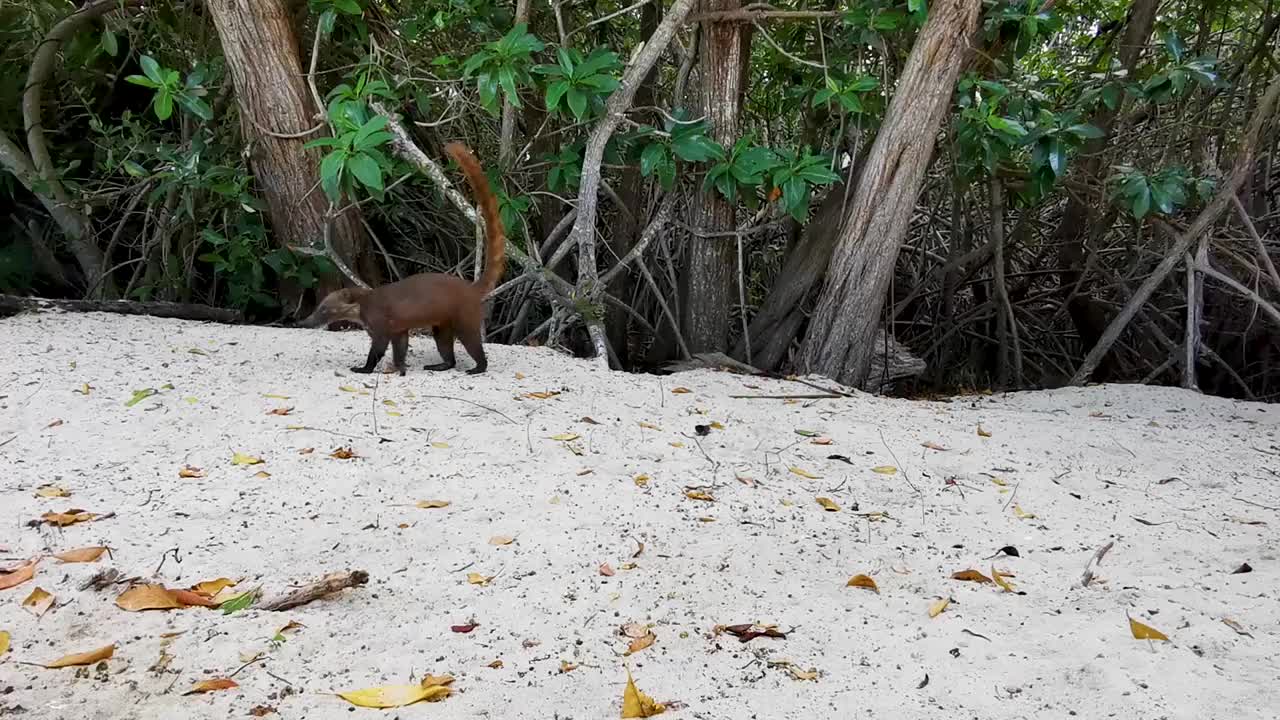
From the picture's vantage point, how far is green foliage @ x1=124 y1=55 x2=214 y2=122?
4602 millimetres

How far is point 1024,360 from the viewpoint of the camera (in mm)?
7164

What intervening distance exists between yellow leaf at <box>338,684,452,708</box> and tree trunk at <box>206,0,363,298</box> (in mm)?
3870

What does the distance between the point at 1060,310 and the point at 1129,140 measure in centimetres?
133

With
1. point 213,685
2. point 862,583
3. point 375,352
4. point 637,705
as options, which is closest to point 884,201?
point 375,352

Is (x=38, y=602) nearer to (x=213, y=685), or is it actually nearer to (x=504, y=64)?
(x=213, y=685)

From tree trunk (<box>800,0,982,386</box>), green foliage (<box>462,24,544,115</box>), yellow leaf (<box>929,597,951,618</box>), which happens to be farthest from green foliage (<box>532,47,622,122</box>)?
yellow leaf (<box>929,597,951,618</box>)

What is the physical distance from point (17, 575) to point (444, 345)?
2.28 metres

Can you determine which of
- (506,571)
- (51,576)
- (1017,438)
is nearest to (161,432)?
(51,576)

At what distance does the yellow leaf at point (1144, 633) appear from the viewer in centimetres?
216

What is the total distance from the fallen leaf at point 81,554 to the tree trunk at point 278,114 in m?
3.14

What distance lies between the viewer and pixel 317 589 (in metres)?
2.23

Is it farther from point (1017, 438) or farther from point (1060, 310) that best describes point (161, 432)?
point (1060, 310)

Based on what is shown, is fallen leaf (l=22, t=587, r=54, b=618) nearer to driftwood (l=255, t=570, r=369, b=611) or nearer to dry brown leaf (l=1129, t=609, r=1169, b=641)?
driftwood (l=255, t=570, r=369, b=611)

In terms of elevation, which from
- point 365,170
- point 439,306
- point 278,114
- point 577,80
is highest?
point 577,80
